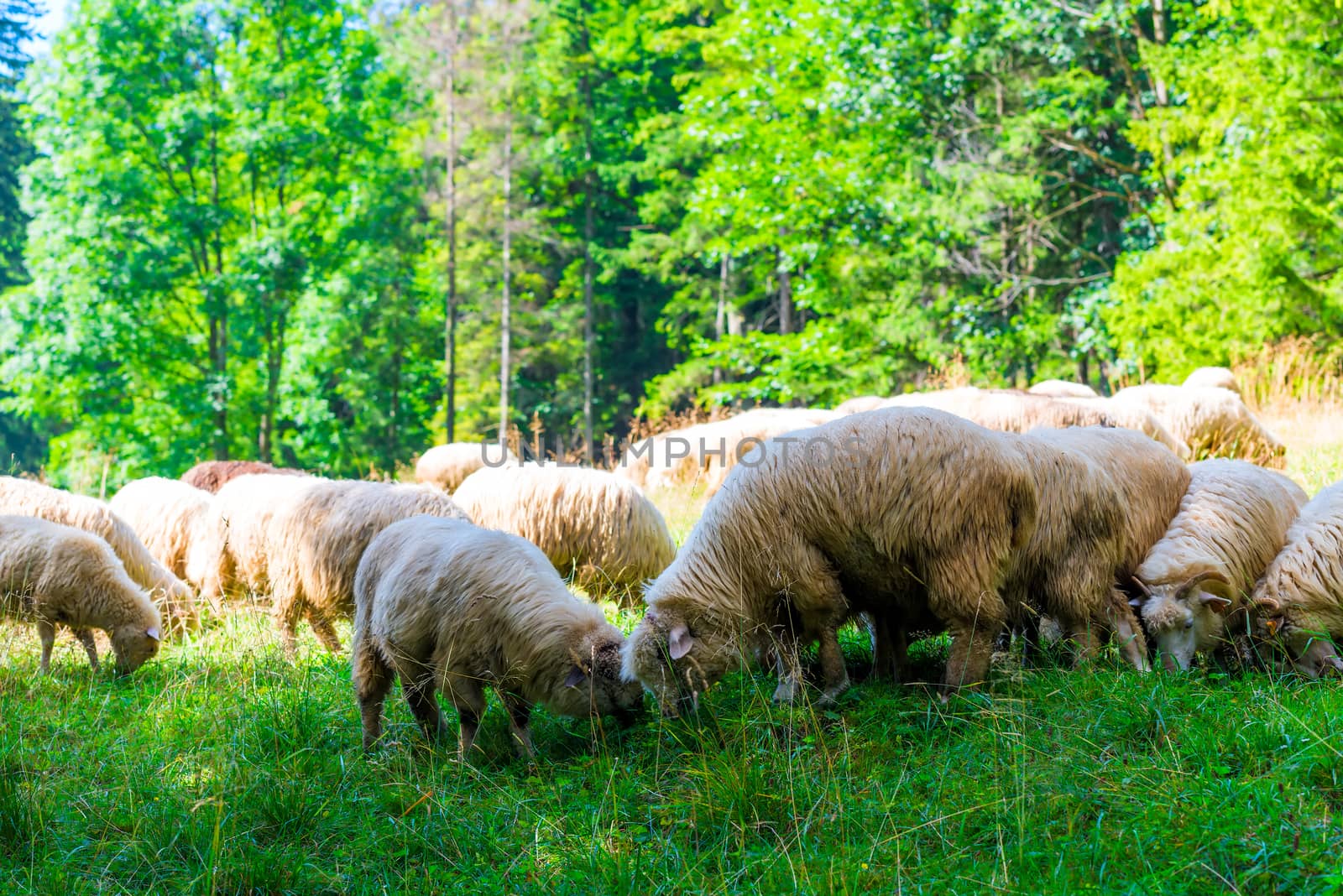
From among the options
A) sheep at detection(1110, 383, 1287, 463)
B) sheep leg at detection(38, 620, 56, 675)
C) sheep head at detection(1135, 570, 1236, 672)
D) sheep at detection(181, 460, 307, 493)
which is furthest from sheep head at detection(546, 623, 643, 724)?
sheep at detection(1110, 383, 1287, 463)

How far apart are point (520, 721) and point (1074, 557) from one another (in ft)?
9.13

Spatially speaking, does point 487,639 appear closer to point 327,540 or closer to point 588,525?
point 327,540

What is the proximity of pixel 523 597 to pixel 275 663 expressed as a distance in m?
2.25

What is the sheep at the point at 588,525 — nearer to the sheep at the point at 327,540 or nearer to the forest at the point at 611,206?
the sheep at the point at 327,540

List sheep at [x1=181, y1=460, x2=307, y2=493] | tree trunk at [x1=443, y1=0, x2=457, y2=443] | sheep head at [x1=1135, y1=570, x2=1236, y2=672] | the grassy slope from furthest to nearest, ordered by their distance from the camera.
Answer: tree trunk at [x1=443, y1=0, x2=457, y2=443]
sheep at [x1=181, y1=460, x2=307, y2=493]
sheep head at [x1=1135, y1=570, x2=1236, y2=672]
the grassy slope

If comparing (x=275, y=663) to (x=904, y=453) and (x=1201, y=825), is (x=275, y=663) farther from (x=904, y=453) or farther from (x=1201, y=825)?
(x=1201, y=825)

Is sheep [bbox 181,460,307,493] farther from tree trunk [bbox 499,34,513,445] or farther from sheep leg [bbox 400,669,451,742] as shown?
tree trunk [bbox 499,34,513,445]

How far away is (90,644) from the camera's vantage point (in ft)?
22.5

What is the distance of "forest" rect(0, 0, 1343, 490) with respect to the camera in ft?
53.8

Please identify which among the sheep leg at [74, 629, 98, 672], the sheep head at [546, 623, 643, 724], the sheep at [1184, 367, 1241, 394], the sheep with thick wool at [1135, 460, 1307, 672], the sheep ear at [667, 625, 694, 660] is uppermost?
the sheep at [1184, 367, 1241, 394]

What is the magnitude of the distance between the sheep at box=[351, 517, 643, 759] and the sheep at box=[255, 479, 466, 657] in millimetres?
1931

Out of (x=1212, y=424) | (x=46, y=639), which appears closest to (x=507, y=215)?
(x=1212, y=424)

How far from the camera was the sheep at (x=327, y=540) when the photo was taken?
6.64 m

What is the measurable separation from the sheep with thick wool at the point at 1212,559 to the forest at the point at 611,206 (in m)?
11.0
